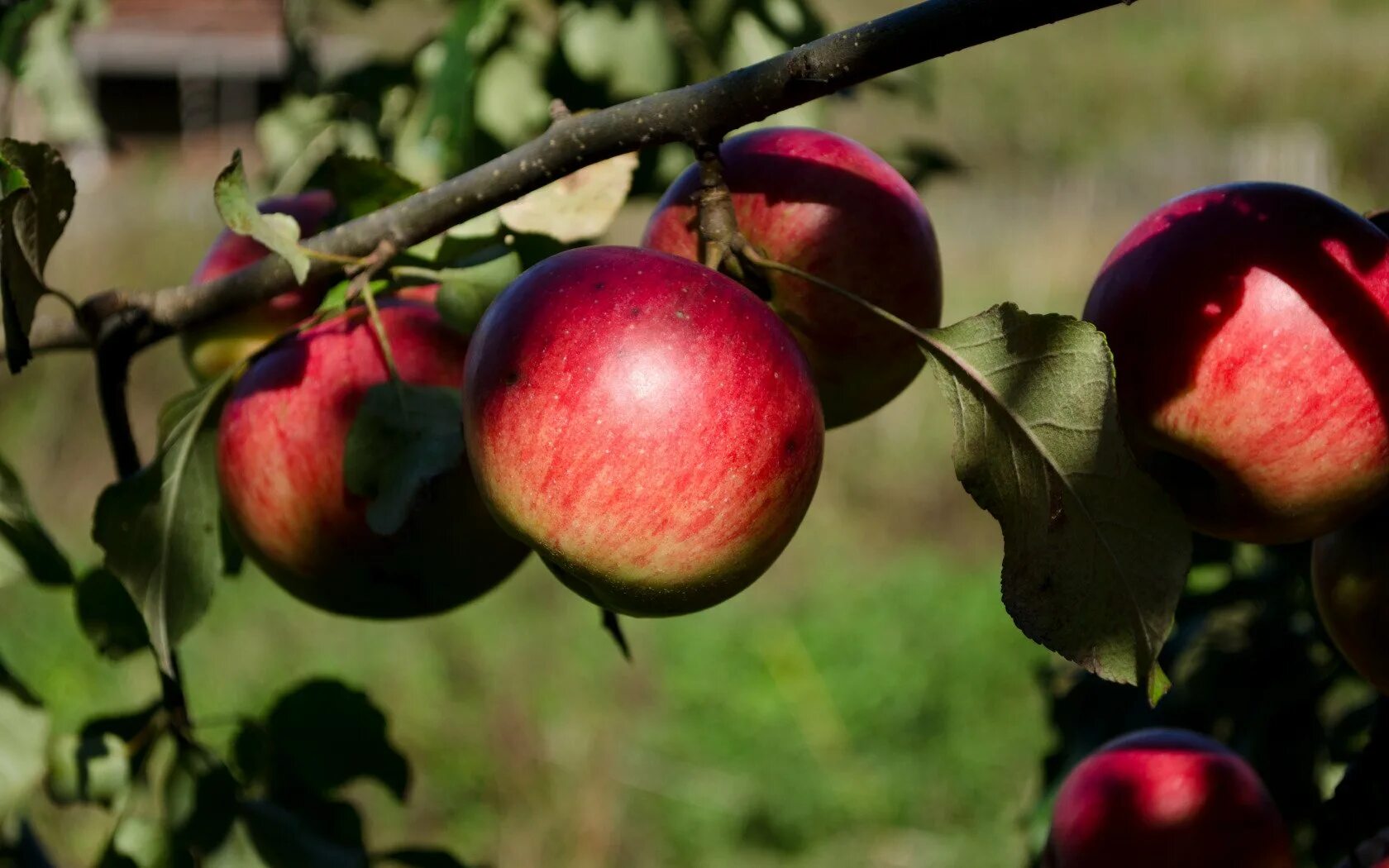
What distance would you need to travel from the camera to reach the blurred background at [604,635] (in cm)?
137

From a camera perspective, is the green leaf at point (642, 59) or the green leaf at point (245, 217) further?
the green leaf at point (642, 59)

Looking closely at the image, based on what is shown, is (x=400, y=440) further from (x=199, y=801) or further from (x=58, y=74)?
(x=58, y=74)

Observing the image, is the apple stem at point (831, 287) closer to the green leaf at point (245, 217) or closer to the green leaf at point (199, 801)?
the green leaf at point (245, 217)

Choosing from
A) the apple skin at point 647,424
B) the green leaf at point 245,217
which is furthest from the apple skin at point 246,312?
the apple skin at point 647,424

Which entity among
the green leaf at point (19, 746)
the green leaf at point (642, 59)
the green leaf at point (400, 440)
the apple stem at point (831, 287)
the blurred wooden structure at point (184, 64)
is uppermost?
the apple stem at point (831, 287)

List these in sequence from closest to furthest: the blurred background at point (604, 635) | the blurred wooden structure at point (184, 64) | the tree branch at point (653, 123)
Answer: the tree branch at point (653, 123)
the blurred background at point (604, 635)
the blurred wooden structure at point (184, 64)

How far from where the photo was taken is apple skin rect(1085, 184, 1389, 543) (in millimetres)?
584

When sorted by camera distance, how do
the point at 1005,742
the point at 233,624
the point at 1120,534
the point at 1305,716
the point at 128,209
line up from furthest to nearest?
1. the point at 128,209
2. the point at 233,624
3. the point at 1005,742
4. the point at 1305,716
5. the point at 1120,534

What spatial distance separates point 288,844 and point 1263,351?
62 cm

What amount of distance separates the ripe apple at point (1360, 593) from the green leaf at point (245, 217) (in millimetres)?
538

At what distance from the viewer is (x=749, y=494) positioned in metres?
0.55

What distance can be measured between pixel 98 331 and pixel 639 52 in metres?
0.73

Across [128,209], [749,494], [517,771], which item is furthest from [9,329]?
[128,209]

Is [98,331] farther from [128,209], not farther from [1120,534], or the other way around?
[128,209]
